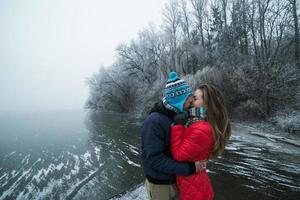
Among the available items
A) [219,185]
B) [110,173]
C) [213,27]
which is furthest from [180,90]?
[213,27]

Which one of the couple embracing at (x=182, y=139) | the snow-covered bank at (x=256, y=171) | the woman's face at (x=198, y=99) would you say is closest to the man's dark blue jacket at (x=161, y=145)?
the couple embracing at (x=182, y=139)

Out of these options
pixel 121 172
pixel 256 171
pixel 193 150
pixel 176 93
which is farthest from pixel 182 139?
pixel 121 172

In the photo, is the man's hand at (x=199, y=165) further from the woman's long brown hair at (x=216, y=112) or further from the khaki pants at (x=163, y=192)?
the khaki pants at (x=163, y=192)

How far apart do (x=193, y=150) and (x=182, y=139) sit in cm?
13

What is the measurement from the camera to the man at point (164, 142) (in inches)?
64.8

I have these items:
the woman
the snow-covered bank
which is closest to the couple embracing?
the woman

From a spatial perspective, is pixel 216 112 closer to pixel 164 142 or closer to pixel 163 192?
pixel 164 142

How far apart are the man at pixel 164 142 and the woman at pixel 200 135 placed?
0.06 meters

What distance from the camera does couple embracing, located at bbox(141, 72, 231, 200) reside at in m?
1.64

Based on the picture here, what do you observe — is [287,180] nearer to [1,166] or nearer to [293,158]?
[293,158]

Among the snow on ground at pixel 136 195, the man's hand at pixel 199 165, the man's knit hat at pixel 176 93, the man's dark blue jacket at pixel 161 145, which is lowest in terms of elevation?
the snow on ground at pixel 136 195

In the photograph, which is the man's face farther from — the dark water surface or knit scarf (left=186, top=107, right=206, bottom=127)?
the dark water surface

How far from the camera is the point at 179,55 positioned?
2622cm

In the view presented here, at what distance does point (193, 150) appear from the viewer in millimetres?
1600
